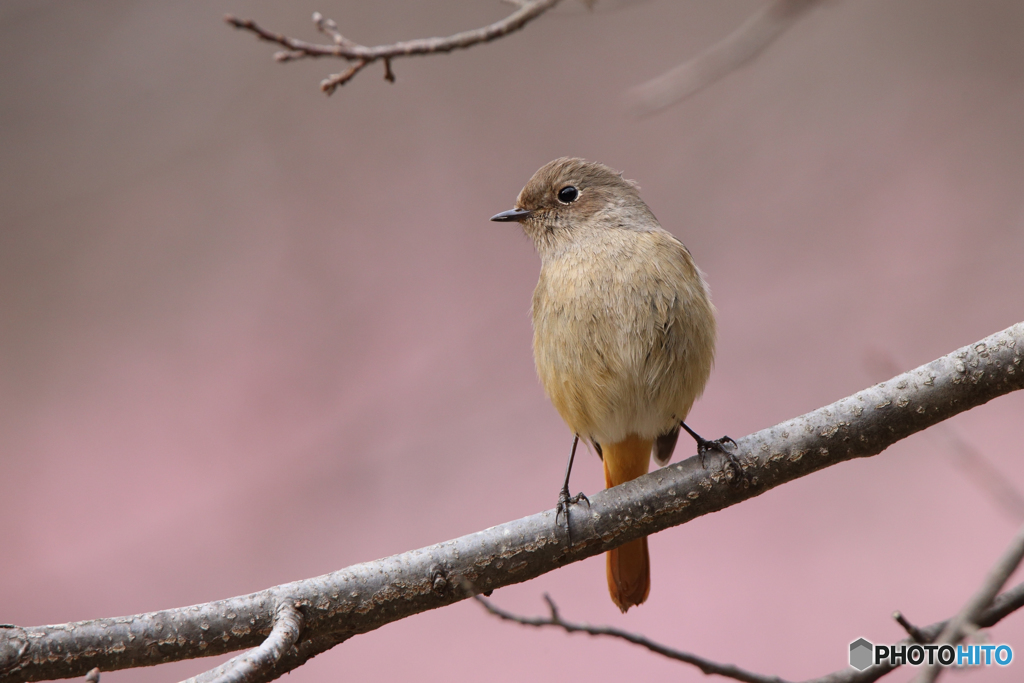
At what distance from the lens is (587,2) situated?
5.18 feet

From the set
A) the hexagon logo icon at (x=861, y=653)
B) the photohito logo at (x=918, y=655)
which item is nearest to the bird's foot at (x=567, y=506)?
the photohito logo at (x=918, y=655)

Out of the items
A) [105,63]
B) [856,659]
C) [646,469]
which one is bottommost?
[856,659]

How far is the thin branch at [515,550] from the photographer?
1658 mm

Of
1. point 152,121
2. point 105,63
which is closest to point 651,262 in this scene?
point 152,121

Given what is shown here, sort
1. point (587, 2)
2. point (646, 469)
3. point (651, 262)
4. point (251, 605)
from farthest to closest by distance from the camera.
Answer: point (646, 469)
point (651, 262)
point (251, 605)
point (587, 2)

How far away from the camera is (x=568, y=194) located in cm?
272

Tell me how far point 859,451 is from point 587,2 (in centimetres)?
119

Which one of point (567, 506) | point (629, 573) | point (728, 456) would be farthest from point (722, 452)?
point (629, 573)

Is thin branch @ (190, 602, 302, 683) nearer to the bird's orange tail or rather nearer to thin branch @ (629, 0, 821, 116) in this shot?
the bird's orange tail

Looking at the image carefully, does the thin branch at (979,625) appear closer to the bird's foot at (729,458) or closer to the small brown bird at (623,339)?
the bird's foot at (729,458)

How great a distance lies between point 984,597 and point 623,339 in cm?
131

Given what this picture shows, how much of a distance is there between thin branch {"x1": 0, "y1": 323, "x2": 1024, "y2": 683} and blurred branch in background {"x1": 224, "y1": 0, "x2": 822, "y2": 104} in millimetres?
844

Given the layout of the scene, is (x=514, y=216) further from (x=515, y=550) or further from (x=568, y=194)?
(x=515, y=550)

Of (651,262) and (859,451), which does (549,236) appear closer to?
(651,262)
